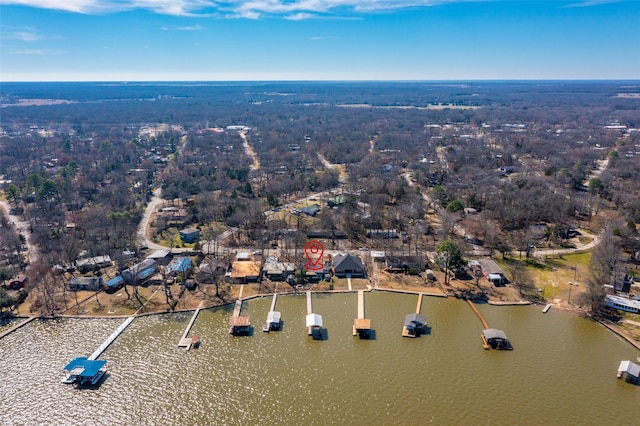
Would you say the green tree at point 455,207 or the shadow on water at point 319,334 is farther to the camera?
the green tree at point 455,207

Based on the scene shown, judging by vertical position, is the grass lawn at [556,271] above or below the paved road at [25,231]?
below

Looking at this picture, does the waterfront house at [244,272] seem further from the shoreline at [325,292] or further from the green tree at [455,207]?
the green tree at [455,207]

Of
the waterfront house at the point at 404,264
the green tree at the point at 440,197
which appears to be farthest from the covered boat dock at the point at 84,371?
the green tree at the point at 440,197

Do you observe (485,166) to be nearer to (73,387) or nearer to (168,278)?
(168,278)

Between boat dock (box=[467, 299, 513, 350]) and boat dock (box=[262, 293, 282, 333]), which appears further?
boat dock (box=[262, 293, 282, 333])

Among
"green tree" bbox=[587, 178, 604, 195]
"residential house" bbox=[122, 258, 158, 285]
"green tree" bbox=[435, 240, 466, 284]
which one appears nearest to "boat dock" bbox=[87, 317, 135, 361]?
"residential house" bbox=[122, 258, 158, 285]

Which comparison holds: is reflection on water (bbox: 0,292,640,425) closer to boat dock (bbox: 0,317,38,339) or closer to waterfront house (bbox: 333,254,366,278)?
boat dock (bbox: 0,317,38,339)

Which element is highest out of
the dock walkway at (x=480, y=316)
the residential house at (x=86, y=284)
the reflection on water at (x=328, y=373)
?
the residential house at (x=86, y=284)
